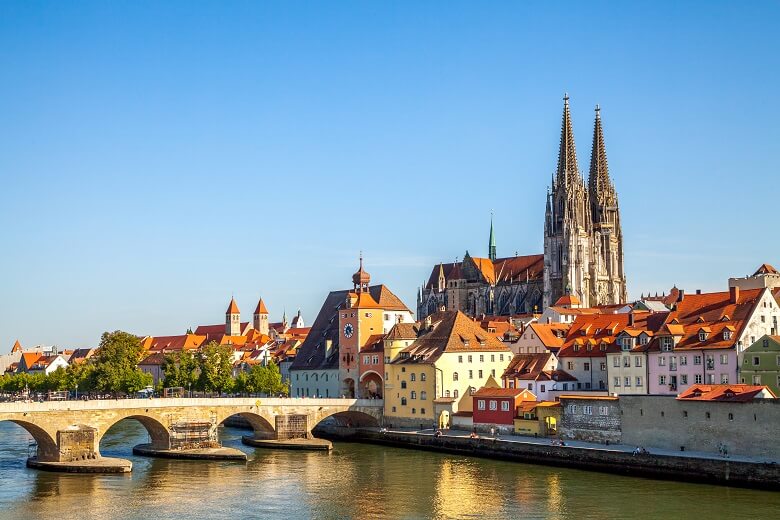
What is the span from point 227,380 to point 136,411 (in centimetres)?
3213

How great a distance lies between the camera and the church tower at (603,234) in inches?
6319

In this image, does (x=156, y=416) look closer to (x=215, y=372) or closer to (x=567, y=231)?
(x=215, y=372)

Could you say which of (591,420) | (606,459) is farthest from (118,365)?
(606,459)

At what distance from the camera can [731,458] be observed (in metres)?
59.4

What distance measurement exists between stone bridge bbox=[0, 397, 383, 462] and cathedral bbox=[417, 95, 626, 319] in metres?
74.2

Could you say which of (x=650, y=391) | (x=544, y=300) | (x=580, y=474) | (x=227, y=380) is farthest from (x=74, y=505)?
(x=544, y=300)

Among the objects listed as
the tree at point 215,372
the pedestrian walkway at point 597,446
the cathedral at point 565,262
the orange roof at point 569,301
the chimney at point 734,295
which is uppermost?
the cathedral at point 565,262

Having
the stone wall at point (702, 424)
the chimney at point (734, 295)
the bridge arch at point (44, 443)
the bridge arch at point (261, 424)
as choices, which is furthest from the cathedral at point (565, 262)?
the bridge arch at point (44, 443)

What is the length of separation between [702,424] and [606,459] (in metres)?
6.34

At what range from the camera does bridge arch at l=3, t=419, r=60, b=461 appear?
222 ft

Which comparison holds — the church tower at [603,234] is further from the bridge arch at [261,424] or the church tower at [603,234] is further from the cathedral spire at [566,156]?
the bridge arch at [261,424]

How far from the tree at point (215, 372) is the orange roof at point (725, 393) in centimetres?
5368

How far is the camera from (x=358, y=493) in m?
57.4

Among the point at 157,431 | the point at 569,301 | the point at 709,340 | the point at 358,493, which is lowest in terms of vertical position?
the point at 358,493
